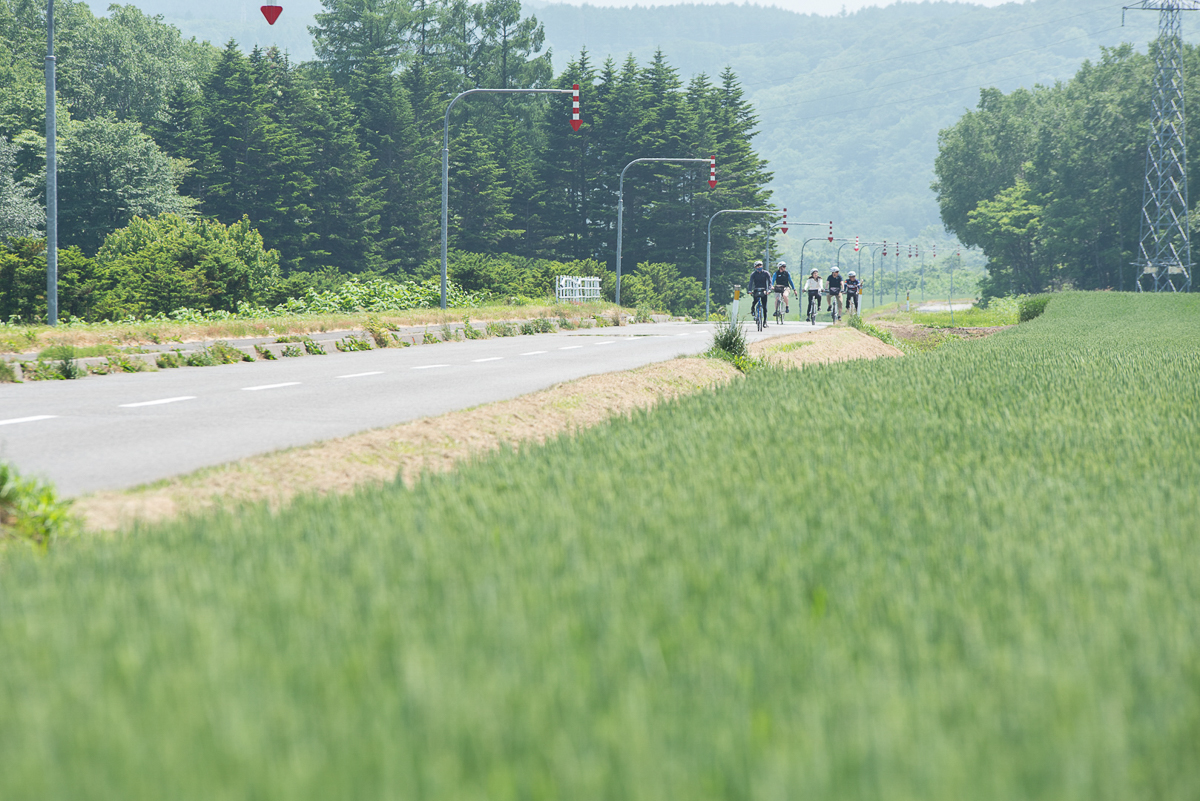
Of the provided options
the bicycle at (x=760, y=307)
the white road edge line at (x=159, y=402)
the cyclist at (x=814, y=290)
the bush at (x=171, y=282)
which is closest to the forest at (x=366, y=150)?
the bush at (x=171, y=282)

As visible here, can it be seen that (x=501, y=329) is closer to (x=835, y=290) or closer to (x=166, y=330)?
(x=835, y=290)

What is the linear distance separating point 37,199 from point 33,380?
4710cm

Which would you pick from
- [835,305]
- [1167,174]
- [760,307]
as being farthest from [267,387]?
[1167,174]

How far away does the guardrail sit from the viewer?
172 feet

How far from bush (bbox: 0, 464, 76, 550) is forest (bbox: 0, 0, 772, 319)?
33342mm

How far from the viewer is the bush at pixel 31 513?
17.1 ft

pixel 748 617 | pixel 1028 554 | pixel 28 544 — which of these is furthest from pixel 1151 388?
pixel 28 544

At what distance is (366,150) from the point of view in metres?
76.1

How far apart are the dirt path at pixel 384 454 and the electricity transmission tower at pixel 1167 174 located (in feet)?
210

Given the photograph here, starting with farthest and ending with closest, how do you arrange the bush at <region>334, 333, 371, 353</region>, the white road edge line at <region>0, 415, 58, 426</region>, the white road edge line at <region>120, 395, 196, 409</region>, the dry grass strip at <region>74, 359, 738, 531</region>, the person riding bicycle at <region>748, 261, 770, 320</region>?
1. the person riding bicycle at <region>748, 261, 770, 320</region>
2. the bush at <region>334, 333, 371, 353</region>
3. the white road edge line at <region>120, 395, 196, 409</region>
4. the white road edge line at <region>0, 415, 58, 426</region>
5. the dry grass strip at <region>74, 359, 738, 531</region>

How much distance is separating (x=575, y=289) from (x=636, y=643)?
52.2 meters

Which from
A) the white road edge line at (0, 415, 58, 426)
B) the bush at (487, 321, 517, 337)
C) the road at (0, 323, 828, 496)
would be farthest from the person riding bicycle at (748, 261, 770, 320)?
the white road edge line at (0, 415, 58, 426)

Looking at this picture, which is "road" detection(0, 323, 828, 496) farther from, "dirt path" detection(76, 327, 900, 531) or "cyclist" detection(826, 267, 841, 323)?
"cyclist" detection(826, 267, 841, 323)

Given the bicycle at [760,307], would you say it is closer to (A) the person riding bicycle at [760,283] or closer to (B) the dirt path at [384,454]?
(A) the person riding bicycle at [760,283]
